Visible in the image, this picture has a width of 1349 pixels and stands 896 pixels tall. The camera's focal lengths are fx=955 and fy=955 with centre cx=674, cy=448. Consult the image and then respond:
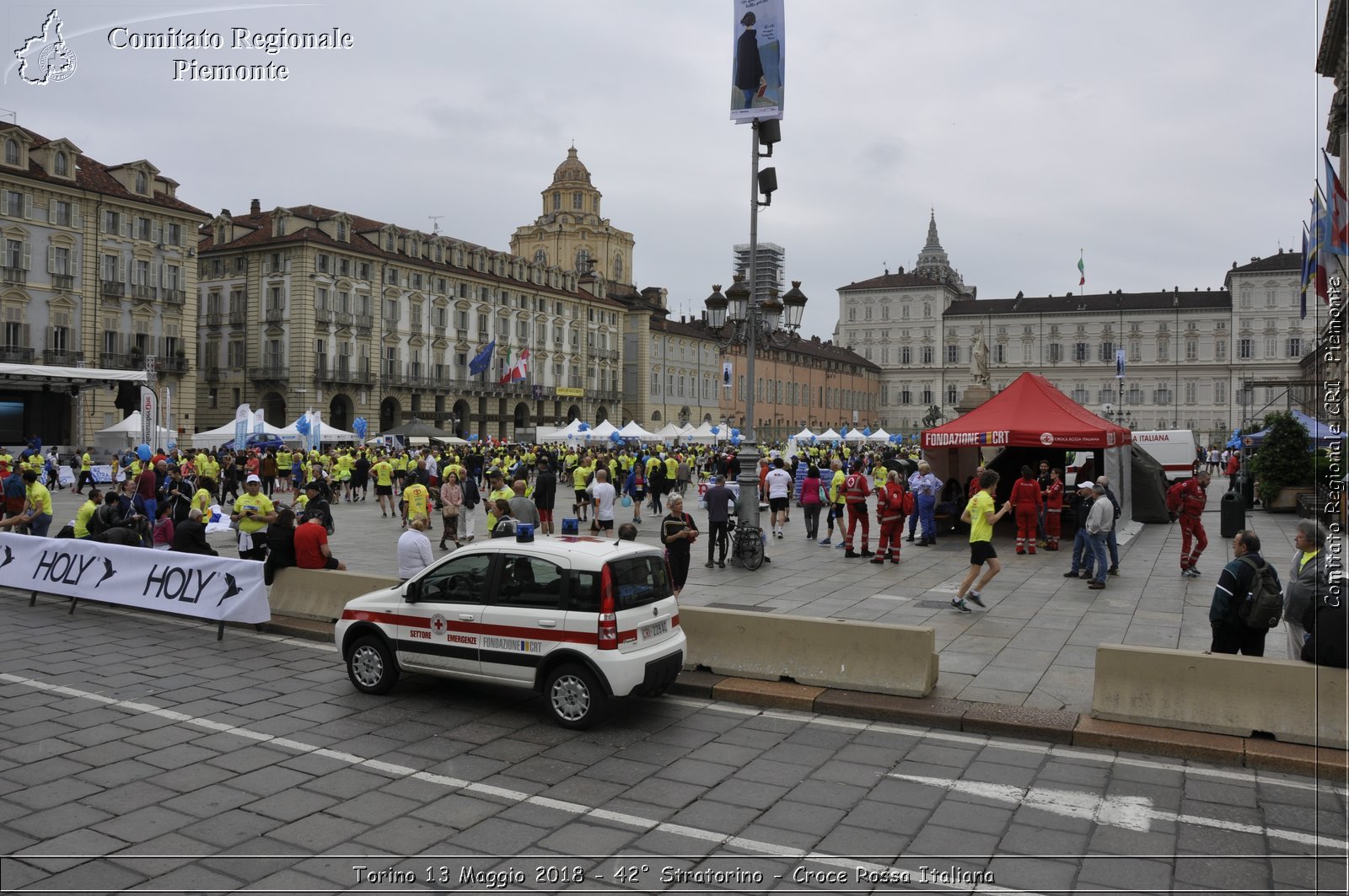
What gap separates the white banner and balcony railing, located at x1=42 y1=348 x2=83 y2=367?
41099mm

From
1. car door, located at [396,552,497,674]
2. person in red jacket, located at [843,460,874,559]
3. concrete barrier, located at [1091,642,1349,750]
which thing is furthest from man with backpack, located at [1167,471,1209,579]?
car door, located at [396,552,497,674]

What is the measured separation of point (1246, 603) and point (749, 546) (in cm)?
885

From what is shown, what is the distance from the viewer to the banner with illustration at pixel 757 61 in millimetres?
13820

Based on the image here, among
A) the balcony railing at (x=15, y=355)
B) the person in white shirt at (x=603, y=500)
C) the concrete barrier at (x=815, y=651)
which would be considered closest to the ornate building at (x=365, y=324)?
the balcony railing at (x=15, y=355)

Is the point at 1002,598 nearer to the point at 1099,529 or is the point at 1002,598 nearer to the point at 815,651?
the point at 1099,529

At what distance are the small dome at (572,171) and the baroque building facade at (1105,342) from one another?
3983cm

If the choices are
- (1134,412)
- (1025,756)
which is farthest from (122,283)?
(1134,412)

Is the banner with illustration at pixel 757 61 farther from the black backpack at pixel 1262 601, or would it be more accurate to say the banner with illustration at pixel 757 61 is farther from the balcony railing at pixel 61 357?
the balcony railing at pixel 61 357

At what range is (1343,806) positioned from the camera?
18.9ft

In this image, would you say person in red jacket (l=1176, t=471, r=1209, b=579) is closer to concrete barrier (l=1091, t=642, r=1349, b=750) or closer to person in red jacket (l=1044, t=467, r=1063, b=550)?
person in red jacket (l=1044, t=467, r=1063, b=550)

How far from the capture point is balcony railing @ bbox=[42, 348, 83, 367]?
156 ft

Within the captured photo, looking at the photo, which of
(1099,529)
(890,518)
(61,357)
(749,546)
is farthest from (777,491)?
(61,357)

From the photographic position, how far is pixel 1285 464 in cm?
2558

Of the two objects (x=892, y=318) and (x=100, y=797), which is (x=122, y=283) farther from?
(x=892, y=318)
